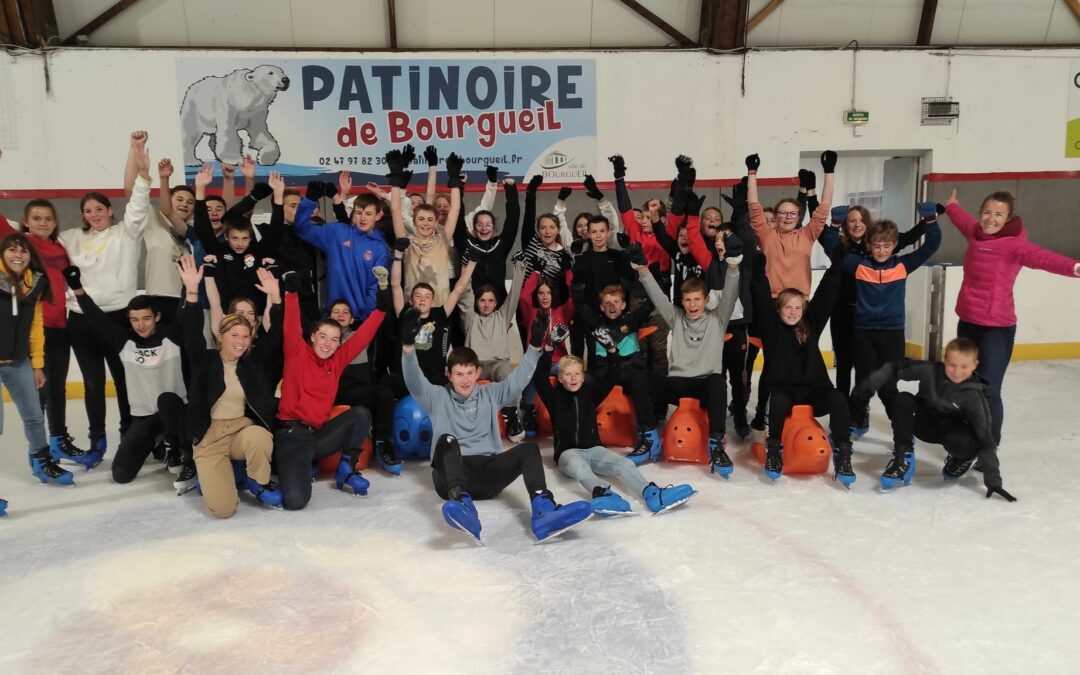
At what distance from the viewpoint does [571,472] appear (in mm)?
3504

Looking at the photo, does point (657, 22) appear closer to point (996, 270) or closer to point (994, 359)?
point (996, 270)

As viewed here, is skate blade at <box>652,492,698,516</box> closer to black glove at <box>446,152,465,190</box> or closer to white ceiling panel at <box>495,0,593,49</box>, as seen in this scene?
black glove at <box>446,152,465,190</box>

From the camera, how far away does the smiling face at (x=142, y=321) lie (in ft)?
12.1

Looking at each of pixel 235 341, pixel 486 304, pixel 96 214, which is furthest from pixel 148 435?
pixel 486 304

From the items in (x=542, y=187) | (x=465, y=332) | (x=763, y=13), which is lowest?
(x=465, y=332)

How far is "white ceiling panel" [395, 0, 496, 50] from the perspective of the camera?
20.8 feet

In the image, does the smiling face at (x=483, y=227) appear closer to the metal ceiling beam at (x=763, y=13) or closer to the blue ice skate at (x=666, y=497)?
the blue ice skate at (x=666, y=497)

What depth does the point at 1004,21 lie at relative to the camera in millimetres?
6871

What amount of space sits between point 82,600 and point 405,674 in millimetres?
1229

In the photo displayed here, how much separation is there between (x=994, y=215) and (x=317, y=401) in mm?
3254

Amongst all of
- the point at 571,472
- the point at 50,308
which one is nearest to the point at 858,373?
the point at 571,472

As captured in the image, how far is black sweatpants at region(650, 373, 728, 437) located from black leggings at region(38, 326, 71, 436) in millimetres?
2974

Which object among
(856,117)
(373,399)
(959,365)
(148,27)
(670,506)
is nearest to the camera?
(670,506)

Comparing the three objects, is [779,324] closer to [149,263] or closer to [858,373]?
[858,373]
